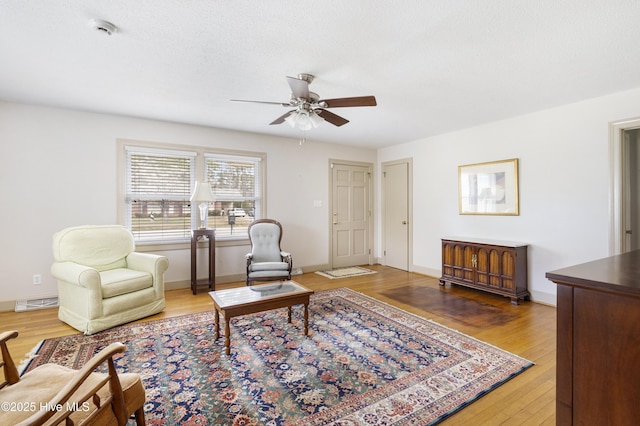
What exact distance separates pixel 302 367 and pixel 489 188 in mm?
3757

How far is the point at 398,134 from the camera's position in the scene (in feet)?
16.9

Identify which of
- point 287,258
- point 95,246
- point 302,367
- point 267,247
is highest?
point 95,246

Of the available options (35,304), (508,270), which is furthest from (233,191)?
(508,270)

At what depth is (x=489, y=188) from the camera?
4.46m

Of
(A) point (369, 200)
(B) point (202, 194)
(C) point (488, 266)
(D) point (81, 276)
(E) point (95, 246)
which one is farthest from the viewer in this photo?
(A) point (369, 200)

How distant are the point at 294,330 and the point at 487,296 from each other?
114 inches

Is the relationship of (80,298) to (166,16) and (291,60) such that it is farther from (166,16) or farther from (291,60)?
(291,60)

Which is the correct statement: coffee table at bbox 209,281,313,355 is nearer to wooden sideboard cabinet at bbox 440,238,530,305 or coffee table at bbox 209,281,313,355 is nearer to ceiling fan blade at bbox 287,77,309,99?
ceiling fan blade at bbox 287,77,309,99

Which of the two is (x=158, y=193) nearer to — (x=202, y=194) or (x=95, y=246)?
(x=202, y=194)

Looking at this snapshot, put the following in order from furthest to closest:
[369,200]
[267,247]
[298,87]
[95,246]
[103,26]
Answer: [369,200] < [267,247] < [95,246] < [298,87] < [103,26]

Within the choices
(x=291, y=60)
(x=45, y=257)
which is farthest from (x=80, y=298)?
(x=291, y=60)

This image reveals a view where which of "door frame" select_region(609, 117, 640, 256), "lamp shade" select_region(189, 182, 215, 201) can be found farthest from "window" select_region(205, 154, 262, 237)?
"door frame" select_region(609, 117, 640, 256)

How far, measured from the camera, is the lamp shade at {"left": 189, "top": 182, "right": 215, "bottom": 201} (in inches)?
169

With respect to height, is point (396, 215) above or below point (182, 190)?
below
